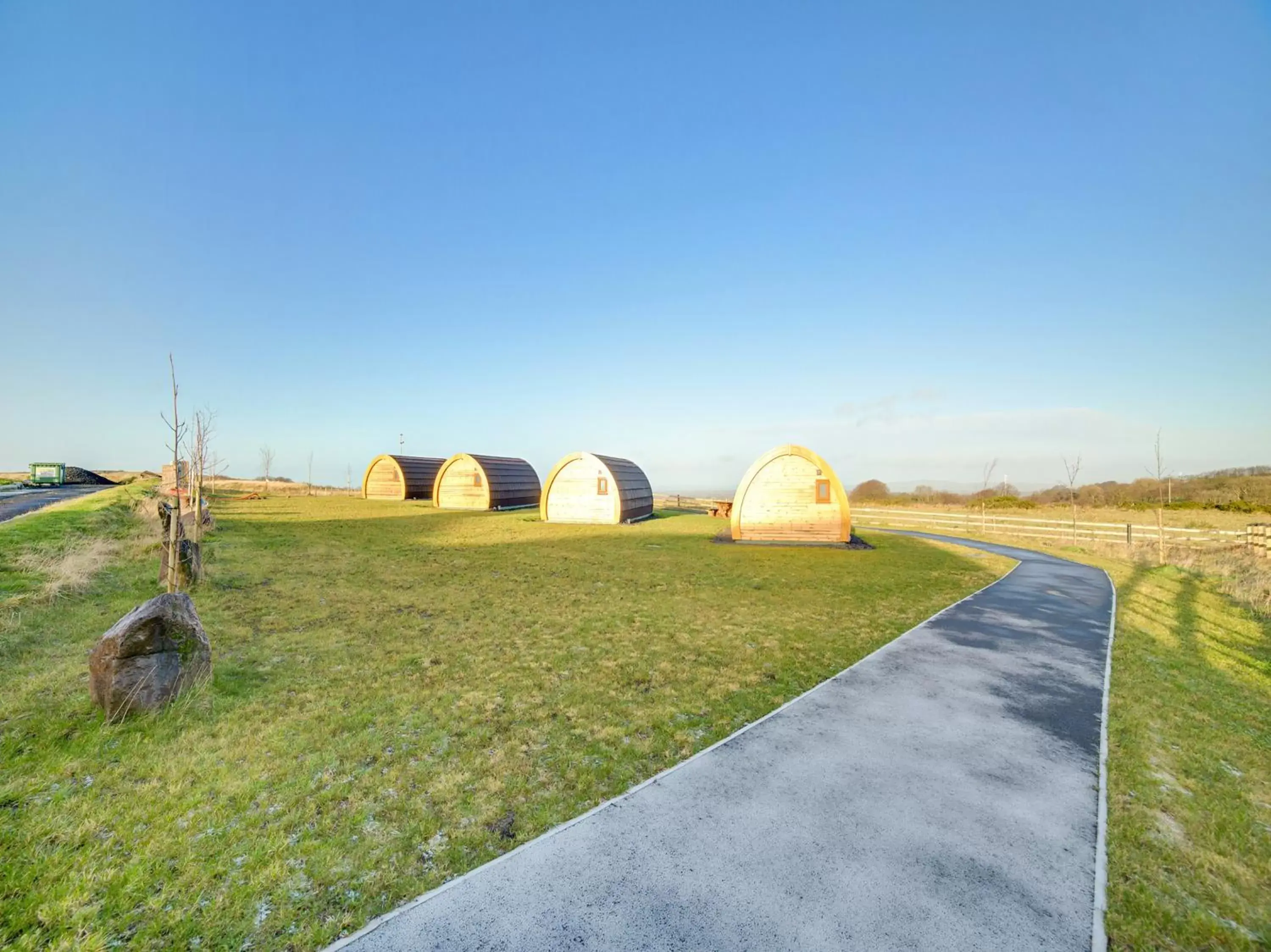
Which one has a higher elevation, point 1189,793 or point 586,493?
point 586,493

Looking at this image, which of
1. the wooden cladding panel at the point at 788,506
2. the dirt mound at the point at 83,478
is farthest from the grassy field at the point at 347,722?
the dirt mound at the point at 83,478

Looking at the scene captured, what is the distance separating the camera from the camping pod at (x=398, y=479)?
3650cm

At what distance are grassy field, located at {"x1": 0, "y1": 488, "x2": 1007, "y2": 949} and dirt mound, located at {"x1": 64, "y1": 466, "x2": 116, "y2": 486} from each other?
120 ft

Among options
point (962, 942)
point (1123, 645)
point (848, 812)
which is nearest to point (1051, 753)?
point (848, 812)

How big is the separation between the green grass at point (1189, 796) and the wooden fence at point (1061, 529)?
41.0ft

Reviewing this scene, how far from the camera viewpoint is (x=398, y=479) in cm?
3675

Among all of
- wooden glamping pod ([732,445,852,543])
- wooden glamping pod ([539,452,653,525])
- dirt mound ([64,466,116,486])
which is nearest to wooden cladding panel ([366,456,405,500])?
wooden glamping pod ([539,452,653,525])

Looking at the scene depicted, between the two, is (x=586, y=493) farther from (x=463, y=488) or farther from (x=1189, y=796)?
(x=1189, y=796)

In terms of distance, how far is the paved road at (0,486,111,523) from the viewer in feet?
61.1

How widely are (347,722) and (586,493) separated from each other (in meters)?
20.2

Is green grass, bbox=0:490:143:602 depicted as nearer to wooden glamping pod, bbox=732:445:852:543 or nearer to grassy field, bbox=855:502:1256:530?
wooden glamping pod, bbox=732:445:852:543

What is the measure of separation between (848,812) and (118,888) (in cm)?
455

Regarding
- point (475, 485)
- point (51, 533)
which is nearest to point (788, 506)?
point (475, 485)

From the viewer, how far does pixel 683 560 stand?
14.9 m
